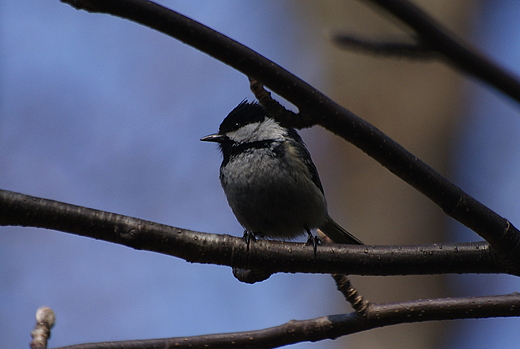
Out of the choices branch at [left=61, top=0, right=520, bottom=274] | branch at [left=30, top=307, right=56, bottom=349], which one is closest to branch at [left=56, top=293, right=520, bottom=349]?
branch at [left=61, top=0, right=520, bottom=274]

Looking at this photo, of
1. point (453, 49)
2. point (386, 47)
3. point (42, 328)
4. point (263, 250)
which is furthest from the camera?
point (263, 250)

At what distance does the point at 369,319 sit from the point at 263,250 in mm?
611

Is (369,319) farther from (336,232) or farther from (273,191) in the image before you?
(336,232)

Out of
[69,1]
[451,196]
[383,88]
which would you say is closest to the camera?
[69,1]

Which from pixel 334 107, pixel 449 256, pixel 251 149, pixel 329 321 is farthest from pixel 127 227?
pixel 251 149

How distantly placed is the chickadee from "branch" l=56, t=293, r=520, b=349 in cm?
128

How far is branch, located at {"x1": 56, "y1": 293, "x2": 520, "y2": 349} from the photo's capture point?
95.2 inches

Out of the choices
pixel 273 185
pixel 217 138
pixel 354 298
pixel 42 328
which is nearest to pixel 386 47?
pixel 354 298

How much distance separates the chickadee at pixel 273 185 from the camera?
377 cm

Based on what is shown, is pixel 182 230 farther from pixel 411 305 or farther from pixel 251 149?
pixel 251 149

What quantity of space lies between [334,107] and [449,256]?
974 mm

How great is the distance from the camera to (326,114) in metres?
1.97

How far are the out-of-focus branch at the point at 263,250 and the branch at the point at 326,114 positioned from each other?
24 cm

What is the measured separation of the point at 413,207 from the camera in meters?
5.74
